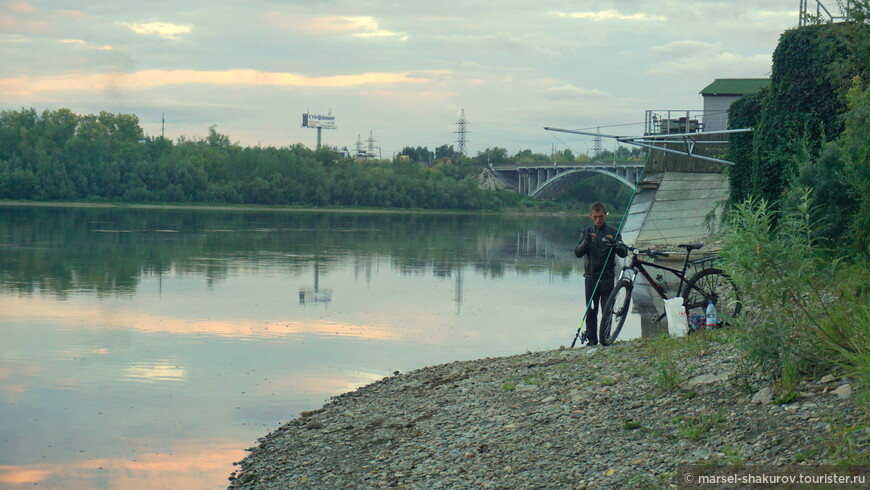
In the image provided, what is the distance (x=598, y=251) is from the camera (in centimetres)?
1165

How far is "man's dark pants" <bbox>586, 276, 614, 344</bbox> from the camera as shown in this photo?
1180cm

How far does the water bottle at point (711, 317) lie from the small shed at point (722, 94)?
29.6 m

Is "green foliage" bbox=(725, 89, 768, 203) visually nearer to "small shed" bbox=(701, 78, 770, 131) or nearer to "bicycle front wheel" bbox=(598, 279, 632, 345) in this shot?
"small shed" bbox=(701, 78, 770, 131)

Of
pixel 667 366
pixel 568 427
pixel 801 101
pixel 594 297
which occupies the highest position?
pixel 801 101

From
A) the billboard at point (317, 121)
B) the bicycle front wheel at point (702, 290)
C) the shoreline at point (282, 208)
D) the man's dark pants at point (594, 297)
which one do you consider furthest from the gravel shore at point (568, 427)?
the billboard at point (317, 121)

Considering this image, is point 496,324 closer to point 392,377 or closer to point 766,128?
point 392,377

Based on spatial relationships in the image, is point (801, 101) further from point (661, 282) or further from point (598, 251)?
point (598, 251)

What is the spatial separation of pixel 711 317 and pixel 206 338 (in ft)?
34.3

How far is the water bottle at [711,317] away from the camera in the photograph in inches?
428

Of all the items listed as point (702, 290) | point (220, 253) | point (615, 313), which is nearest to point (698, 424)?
point (615, 313)

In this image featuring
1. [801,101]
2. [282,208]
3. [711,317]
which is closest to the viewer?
[711,317]

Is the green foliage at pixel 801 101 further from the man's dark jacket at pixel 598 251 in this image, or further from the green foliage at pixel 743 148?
the man's dark jacket at pixel 598 251

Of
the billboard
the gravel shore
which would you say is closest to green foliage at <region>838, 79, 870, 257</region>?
the gravel shore

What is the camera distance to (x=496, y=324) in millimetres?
20328
